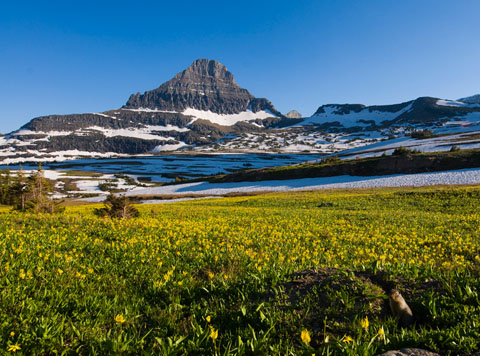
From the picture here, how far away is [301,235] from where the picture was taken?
34.1 ft

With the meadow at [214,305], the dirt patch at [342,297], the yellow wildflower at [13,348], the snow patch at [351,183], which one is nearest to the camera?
the yellow wildflower at [13,348]

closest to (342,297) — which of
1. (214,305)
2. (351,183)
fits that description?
(214,305)

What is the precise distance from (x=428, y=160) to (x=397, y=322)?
75.0 meters

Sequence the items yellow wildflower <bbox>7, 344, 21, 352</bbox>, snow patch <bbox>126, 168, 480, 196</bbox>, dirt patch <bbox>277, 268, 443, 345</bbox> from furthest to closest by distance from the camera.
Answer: snow patch <bbox>126, 168, 480, 196</bbox> < dirt patch <bbox>277, 268, 443, 345</bbox> < yellow wildflower <bbox>7, 344, 21, 352</bbox>

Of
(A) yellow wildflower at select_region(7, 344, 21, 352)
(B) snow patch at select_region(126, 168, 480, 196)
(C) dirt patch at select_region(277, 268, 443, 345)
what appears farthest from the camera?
(B) snow patch at select_region(126, 168, 480, 196)

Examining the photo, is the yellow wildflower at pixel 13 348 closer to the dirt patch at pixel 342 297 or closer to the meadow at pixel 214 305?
the meadow at pixel 214 305

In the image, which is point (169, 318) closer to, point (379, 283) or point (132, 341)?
point (132, 341)

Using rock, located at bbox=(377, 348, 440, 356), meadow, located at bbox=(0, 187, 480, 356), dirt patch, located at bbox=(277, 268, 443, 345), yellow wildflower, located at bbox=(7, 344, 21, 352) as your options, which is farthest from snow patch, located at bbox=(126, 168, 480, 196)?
yellow wildflower, located at bbox=(7, 344, 21, 352)

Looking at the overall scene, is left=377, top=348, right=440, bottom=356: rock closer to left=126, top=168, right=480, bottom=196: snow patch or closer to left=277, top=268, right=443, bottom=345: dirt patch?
left=277, top=268, right=443, bottom=345: dirt patch

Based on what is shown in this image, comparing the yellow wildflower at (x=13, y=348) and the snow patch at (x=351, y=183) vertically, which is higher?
the yellow wildflower at (x=13, y=348)

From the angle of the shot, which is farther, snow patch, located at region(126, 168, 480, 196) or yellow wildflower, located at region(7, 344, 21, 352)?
snow patch, located at region(126, 168, 480, 196)

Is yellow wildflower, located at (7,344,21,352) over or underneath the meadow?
over

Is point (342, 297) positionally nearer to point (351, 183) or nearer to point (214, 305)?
point (214, 305)

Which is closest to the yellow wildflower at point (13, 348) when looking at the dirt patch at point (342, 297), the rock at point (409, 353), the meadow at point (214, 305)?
the meadow at point (214, 305)
